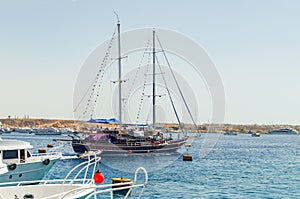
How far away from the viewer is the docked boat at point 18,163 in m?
26.6

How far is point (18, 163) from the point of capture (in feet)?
91.1

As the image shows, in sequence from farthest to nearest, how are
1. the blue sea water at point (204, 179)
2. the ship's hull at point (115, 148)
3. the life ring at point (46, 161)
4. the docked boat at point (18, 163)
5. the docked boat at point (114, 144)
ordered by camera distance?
the docked boat at point (114, 144), the ship's hull at point (115, 148), the blue sea water at point (204, 179), the life ring at point (46, 161), the docked boat at point (18, 163)

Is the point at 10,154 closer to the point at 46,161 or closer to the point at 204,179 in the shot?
the point at 46,161

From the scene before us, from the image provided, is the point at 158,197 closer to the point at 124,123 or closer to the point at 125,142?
the point at 125,142

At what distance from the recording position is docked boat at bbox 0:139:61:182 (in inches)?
1046

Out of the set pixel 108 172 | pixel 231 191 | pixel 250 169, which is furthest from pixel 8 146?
pixel 250 169

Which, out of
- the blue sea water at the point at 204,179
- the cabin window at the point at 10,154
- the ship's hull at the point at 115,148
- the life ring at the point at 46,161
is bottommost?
the blue sea water at the point at 204,179

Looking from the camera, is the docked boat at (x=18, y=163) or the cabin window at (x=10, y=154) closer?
the docked boat at (x=18, y=163)

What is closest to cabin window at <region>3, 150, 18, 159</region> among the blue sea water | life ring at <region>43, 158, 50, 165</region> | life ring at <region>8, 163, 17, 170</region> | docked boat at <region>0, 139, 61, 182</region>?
docked boat at <region>0, 139, 61, 182</region>

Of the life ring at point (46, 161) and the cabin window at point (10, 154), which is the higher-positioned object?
the cabin window at point (10, 154)

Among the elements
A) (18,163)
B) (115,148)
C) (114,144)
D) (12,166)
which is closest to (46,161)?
(18,163)

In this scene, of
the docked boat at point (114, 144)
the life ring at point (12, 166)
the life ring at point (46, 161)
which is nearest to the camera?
the life ring at point (12, 166)

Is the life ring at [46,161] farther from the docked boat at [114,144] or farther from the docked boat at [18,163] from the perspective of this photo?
the docked boat at [114,144]

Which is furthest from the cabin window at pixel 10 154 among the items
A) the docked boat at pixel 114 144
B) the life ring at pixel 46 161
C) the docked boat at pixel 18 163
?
the docked boat at pixel 114 144
